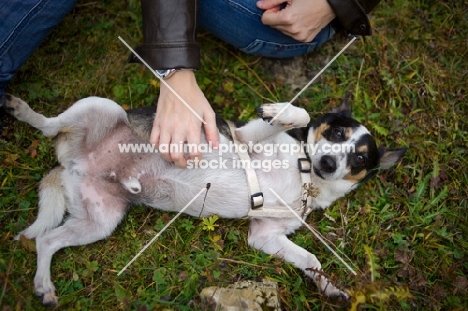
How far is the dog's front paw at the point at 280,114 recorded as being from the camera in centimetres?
318

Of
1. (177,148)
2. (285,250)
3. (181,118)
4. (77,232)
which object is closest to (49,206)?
(77,232)

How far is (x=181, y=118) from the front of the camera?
301cm

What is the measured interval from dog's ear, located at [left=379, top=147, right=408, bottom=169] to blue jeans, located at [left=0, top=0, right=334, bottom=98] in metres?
1.20

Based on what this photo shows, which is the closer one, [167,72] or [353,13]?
[167,72]

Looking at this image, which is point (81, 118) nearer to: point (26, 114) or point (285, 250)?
point (26, 114)

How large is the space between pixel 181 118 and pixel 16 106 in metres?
1.40

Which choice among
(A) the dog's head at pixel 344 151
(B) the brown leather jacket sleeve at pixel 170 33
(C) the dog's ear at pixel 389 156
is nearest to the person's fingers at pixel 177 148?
(B) the brown leather jacket sleeve at pixel 170 33

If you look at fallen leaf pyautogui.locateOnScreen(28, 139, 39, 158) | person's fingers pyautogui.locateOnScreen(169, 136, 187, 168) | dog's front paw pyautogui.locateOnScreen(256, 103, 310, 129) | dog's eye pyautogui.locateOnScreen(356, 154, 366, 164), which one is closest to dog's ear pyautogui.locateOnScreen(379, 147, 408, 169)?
dog's eye pyautogui.locateOnScreen(356, 154, 366, 164)

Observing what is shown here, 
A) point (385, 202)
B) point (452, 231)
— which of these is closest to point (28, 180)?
point (385, 202)

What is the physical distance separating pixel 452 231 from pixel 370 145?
1.15 meters

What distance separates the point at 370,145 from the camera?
12.2ft

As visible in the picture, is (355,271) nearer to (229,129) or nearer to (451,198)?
(451,198)

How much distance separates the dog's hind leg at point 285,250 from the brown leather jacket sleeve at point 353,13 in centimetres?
181

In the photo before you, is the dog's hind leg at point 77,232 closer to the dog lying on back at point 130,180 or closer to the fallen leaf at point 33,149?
the dog lying on back at point 130,180
